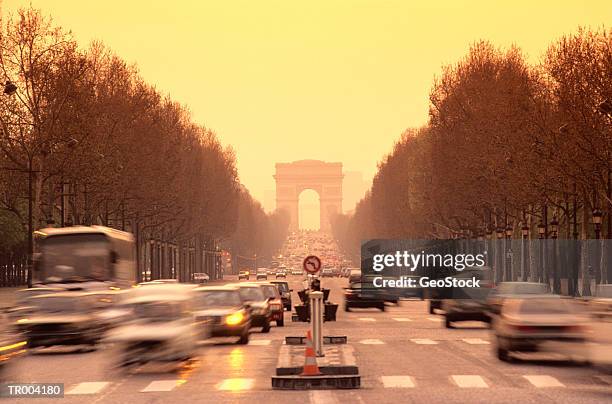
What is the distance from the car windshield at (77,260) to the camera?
159 ft

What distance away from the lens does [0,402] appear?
76.9 feet

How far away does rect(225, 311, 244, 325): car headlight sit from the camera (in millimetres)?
39875

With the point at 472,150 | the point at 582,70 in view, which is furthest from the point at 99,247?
the point at 472,150

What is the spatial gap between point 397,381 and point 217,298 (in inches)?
559

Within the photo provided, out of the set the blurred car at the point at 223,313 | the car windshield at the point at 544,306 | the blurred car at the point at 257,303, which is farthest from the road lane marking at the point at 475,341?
the car windshield at the point at 544,306

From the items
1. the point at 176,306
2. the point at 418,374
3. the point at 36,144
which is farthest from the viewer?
the point at 36,144

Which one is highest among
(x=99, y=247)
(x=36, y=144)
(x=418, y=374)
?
(x=36, y=144)

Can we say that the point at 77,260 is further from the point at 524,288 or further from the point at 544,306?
the point at 544,306

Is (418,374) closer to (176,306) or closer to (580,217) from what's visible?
(176,306)

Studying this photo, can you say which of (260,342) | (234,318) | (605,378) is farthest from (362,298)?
(605,378)

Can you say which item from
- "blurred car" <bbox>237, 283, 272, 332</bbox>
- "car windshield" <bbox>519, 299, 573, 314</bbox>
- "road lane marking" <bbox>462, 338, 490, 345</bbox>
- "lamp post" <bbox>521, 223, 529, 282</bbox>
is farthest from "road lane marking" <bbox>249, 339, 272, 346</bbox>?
"lamp post" <bbox>521, 223, 529, 282</bbox>

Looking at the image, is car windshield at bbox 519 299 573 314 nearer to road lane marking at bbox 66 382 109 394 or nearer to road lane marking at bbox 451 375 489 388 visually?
road lane marking at bbox 451 375 489 388

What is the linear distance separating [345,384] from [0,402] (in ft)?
20.9

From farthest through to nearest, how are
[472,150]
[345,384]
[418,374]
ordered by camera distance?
[472,150]
[418,374]
[345,384]
